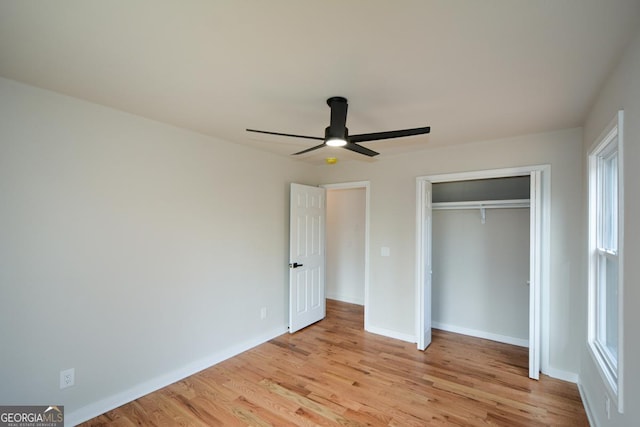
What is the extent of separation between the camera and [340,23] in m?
1.43

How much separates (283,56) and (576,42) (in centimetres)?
154

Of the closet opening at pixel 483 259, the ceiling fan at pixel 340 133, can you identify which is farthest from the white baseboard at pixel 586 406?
the ceiling fan at pixel 340 133

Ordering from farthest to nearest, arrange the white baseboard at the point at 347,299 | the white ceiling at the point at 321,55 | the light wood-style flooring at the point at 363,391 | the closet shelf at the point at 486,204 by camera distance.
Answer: the white baseboard at the point at 347,299 < the closet shelf at the point at 486,204 < the light wood-style flooring at the point at 363,391 < the white ceiling at the point at 321,55

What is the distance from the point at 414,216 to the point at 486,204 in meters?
1.01

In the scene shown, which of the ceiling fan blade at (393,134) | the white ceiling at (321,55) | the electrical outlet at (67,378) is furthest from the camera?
the electrical outlet at (67,378)

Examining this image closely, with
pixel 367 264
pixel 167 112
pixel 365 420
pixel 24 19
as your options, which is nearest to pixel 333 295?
pixel 367 264

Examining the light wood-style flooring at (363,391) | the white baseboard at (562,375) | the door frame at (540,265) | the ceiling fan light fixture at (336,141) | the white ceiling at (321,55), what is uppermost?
the white ceiling at (321,55)

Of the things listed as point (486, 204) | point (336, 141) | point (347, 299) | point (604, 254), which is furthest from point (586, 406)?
point (347, 299)

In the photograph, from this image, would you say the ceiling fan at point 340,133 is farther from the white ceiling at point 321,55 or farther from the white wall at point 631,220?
the white wall at point 631,220

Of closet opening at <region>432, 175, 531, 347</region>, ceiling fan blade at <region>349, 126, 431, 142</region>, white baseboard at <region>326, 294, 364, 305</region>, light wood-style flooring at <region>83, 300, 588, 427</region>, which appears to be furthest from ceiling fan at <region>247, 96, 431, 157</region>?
white baseboard at <region>326, 294, 364, 305</region>

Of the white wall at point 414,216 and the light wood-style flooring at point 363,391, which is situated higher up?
the white wall at point 414,216

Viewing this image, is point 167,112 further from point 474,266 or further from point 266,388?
point 474,266

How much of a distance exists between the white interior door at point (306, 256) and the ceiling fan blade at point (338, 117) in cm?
201

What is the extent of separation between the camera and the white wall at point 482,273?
3.88 meters
